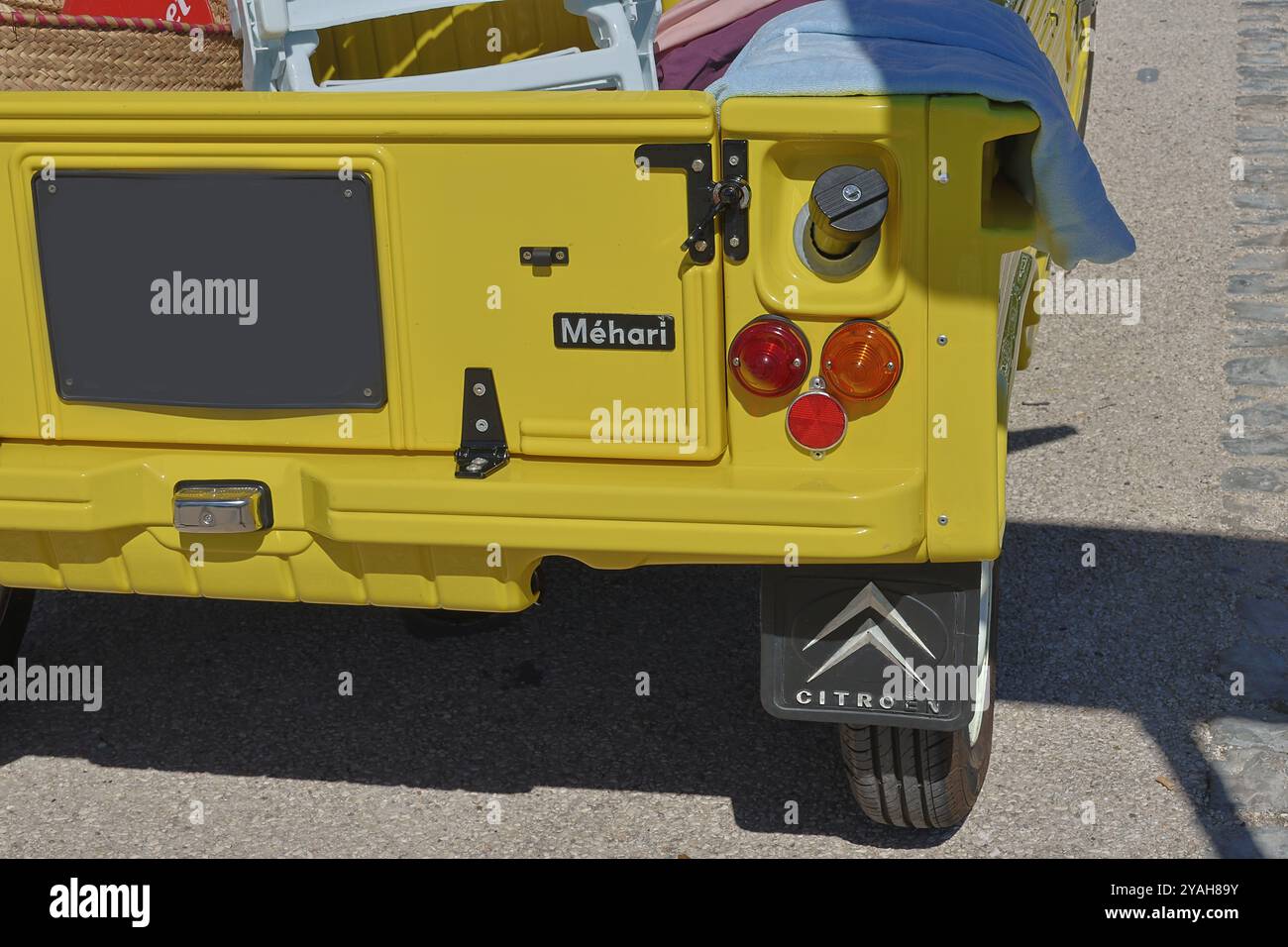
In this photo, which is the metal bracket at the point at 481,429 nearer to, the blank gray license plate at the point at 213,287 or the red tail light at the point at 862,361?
the blank gray license plate at the point at 213,287

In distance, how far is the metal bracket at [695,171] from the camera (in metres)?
2.72

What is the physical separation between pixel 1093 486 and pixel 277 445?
296 centimetres

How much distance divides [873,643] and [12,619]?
235 centimetres

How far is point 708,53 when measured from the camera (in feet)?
12.5

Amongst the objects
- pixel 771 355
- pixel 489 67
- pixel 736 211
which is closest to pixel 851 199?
pixel 736 211

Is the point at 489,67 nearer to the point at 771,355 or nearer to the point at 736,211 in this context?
the point at 736,211

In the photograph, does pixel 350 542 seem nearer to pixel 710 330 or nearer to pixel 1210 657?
pixel 710 330

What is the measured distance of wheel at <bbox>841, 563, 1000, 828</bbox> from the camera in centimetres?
328

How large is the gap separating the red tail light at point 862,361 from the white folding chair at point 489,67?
4.12 feet

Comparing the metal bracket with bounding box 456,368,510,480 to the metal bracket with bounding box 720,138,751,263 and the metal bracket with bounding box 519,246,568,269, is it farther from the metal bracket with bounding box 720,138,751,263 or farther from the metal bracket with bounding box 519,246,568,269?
the metal bracket with bounding box 720,138,751,263

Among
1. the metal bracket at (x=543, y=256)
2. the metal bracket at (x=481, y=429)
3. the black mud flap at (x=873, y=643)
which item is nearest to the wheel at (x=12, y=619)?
the metal bracket at (x=481, y=429)

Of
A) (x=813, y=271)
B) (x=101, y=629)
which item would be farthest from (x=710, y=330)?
(x=101, y=629)

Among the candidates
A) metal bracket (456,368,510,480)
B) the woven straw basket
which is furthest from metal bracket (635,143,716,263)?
the woven straw basket

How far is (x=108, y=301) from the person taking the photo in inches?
120
